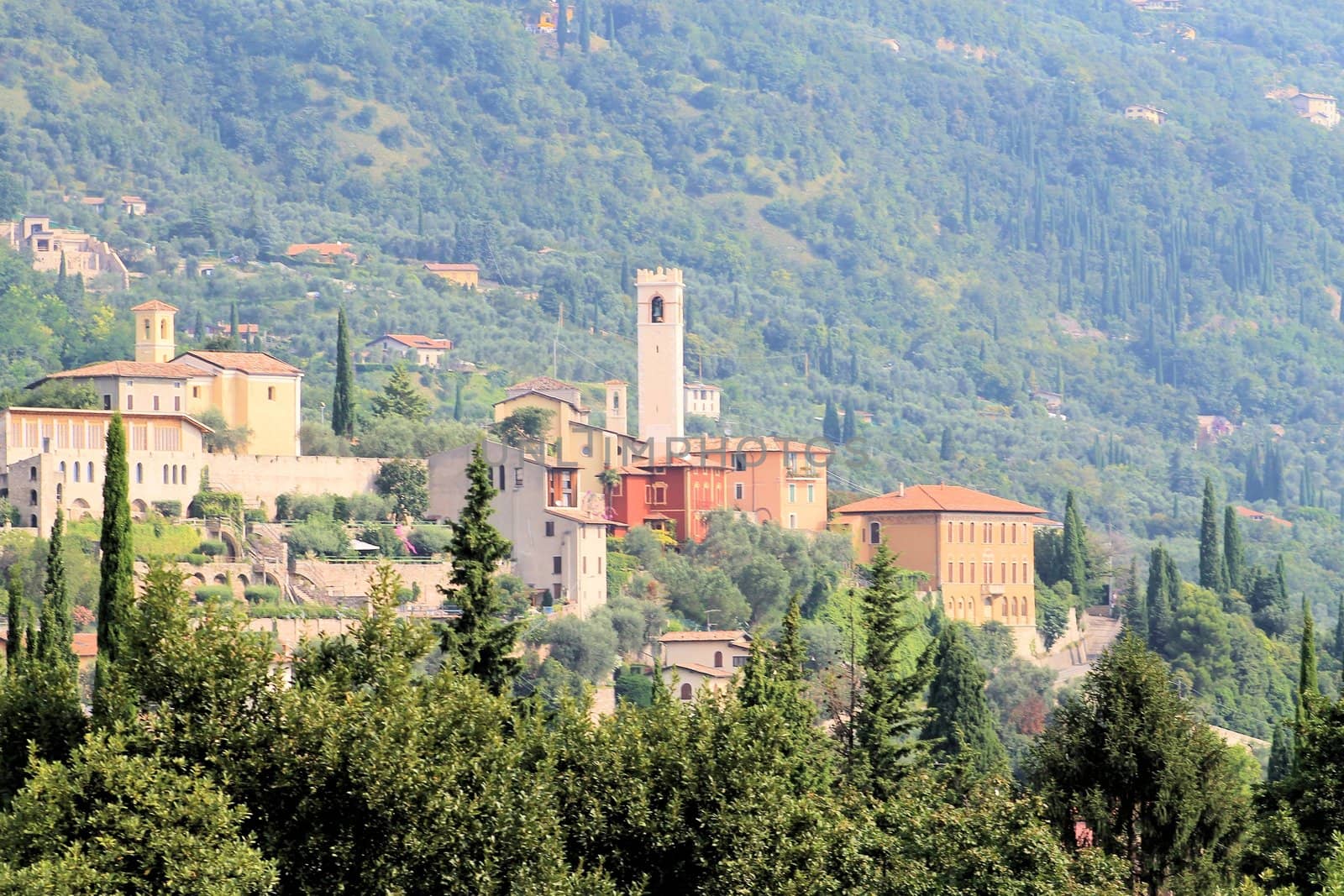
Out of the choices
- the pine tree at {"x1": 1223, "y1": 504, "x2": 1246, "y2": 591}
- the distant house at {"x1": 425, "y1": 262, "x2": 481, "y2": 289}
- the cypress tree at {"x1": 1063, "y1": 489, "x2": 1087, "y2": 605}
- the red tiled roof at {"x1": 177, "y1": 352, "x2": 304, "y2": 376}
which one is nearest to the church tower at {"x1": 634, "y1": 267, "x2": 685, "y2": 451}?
the cypress tree at {"x1": 1063, "y1": 489, "x2": 1087, "y2": 605}

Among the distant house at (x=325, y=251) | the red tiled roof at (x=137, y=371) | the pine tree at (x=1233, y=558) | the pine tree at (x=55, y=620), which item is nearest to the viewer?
the pine tree at (x=55, y=620)

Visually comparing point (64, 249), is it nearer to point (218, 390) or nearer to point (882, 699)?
point (218, 390)

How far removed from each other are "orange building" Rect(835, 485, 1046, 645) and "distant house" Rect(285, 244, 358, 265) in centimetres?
8891

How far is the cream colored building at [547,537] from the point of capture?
252 ft

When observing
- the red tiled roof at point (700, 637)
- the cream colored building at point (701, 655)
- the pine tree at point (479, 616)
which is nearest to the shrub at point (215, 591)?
the cream colored building at point (701, 655)

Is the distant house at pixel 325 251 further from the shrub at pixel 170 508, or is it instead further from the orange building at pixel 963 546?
the shrub at pixel 170 508

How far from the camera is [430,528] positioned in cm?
8025

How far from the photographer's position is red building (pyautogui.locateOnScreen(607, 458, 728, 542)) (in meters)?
85.5

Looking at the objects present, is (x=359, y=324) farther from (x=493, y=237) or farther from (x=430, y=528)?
(x=430, y=528)

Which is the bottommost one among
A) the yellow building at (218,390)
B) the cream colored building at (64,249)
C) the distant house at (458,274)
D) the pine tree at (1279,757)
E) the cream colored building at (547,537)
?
the pine tree at (1279,757)

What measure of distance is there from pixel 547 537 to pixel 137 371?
13.2 metres

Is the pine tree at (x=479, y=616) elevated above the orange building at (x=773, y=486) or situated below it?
below

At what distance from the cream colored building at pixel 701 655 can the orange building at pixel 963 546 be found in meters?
14.1

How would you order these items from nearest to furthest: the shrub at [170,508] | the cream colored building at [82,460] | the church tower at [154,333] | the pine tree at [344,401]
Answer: the cream colored building at [82,460] → the shrub at [170,508] → the pine tree at [344,401] → the church tower at [154,333]
